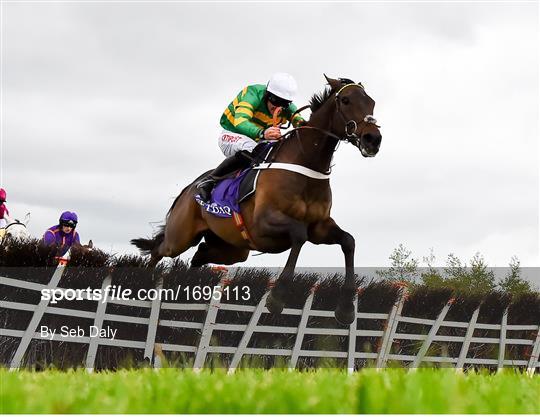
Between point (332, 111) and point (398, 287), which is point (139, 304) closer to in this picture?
point (332, 111)

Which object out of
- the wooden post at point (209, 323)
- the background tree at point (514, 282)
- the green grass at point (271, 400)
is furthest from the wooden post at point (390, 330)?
the background tree at point (514, 282)

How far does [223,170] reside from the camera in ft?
33.1

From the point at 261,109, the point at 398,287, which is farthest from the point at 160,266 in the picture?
the point at 398,287

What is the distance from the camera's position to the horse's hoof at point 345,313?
8.62 metres

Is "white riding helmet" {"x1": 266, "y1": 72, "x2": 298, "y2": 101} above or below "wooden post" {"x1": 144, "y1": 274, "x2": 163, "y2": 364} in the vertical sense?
above

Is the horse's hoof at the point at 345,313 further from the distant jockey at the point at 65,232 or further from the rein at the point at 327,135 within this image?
the distant jockey at the point at 65,232

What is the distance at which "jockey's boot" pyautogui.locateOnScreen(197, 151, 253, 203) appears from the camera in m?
9.82

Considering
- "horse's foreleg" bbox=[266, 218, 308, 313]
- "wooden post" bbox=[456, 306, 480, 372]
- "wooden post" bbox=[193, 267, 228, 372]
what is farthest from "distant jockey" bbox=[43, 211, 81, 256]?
"wooden post" bbox=[456, 306, 480, 372]

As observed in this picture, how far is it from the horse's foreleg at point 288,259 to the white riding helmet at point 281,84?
1649 mm

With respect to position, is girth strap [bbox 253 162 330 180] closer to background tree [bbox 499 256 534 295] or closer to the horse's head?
the horse's head

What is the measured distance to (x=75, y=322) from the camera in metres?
11.0

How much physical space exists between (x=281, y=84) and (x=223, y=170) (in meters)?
1.43

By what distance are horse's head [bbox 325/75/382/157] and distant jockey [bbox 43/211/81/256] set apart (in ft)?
16.5

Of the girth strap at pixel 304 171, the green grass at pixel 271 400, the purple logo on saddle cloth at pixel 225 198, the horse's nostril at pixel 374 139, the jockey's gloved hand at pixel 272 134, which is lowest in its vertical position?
the green grass at pixel 271 400
